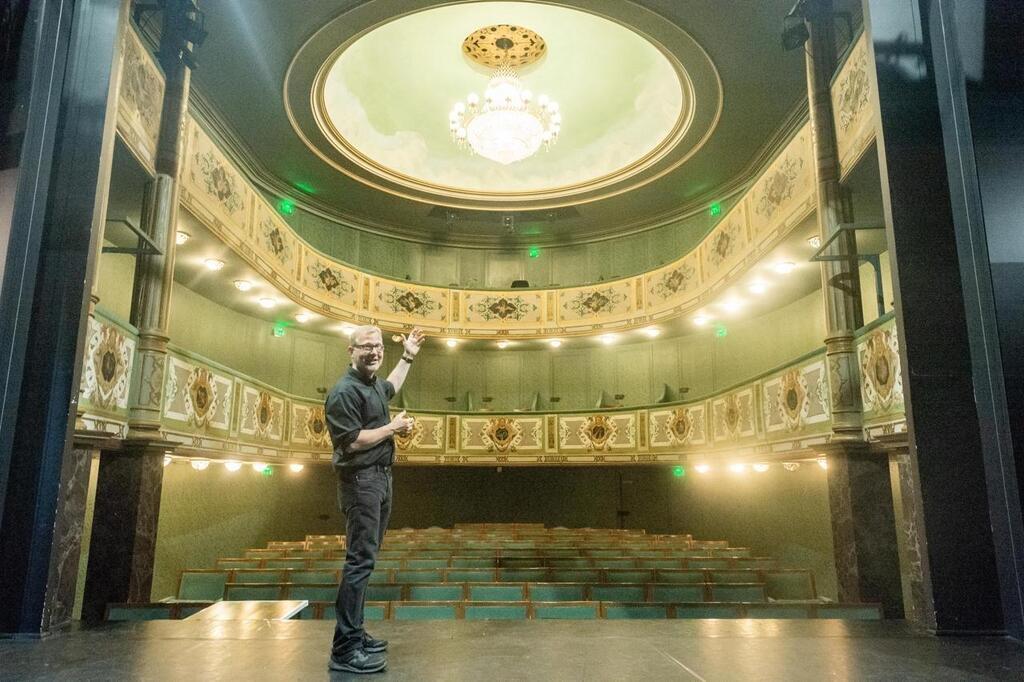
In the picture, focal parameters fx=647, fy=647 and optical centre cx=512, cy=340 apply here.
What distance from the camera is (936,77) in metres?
3.51

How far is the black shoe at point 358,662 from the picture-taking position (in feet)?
8.99

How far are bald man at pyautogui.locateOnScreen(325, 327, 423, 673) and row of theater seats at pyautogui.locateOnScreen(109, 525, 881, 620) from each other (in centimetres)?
269

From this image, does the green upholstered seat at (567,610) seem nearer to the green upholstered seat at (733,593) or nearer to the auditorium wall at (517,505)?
the green upholstered seat at (733,593)

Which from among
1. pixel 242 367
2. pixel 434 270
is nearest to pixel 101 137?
pixel 242 367

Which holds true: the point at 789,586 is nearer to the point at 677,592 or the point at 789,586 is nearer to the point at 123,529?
the point at 677,592

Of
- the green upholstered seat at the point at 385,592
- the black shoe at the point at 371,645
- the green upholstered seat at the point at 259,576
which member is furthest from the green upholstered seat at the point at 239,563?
the black shoe at the point at 371,645

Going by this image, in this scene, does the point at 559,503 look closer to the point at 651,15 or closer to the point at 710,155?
the point at 710,155

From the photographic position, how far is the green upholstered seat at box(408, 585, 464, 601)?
6.37 meters

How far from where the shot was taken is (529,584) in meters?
6.50

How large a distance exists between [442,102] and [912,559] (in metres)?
11.3

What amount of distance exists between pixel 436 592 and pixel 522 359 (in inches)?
424

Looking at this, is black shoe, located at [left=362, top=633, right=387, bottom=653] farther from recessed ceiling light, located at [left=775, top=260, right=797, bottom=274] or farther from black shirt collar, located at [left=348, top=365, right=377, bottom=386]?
recessed ceiling light, located at [left=775, top=260, right=797, bottom=274]

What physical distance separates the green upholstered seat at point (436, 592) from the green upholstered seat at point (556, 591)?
71cm

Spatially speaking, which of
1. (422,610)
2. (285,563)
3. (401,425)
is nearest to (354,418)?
(401,425)
